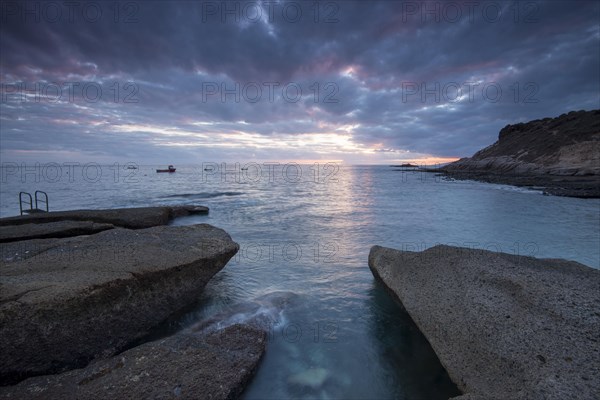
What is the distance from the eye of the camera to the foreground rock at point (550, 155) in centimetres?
3947

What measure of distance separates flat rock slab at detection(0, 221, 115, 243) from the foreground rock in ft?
115

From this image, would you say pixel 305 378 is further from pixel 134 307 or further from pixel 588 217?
pixel 588 217

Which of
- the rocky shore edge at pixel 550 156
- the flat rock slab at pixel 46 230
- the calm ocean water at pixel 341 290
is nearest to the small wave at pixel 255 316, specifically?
the calm ocean water at pixel 341 290

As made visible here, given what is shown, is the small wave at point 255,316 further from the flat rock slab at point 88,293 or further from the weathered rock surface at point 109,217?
the weathered rock surface at point 109,217

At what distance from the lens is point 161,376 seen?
361cm

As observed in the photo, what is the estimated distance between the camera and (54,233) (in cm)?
895

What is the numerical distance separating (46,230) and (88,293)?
22.0ft

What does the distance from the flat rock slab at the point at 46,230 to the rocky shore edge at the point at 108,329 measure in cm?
225

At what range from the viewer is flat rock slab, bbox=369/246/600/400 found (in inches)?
123

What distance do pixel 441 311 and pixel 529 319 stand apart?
1068 mm

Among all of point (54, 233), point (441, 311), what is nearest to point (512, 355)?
point (441, 311)

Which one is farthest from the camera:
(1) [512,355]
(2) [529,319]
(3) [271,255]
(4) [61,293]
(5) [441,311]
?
(3) [271,255]

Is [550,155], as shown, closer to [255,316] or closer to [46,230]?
[255,316]

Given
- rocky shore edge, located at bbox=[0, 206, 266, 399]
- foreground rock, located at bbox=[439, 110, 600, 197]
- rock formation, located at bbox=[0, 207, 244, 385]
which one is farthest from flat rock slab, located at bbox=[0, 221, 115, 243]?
foreground rock, located at bbox=[439, 110, 600, 197]
